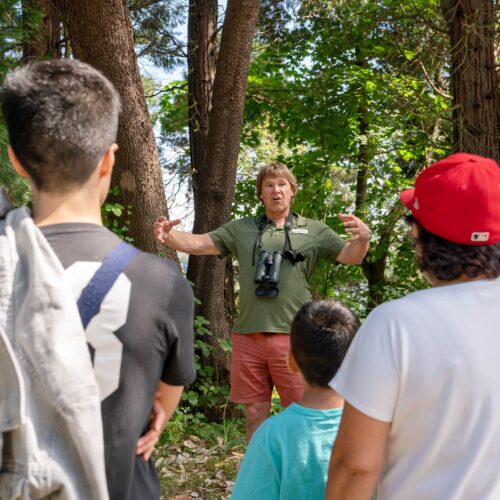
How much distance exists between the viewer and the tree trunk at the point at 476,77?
20.5 ft

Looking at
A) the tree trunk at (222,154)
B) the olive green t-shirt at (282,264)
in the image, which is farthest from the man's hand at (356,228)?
the tree trunk at (222,154)

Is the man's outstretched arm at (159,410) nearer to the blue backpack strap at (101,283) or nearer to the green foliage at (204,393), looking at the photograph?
the blue backpack strap at (101,283)

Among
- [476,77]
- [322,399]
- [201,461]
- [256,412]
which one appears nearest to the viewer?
[322,399]

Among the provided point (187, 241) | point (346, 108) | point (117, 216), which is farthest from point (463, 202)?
point (346, 108)

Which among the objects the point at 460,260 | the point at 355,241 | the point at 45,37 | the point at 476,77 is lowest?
the point at 355,241

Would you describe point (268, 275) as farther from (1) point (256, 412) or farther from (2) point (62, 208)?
(2) point (62, 208)

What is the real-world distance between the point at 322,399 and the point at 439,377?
2.51 feet

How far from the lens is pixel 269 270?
4375 millimetres

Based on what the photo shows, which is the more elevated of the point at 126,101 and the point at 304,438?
the point at 126,101

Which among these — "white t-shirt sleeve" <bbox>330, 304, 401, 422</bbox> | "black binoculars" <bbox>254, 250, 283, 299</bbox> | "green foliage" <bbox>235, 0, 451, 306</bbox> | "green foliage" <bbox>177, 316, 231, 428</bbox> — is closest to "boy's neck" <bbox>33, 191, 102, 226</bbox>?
"white t-shirt sleeve" <bbox>330, 304, 401, 422</bbox>

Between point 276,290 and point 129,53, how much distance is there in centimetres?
218

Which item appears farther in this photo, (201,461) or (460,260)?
(201,461)

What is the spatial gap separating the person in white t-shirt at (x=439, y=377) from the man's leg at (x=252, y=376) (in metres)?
2.84

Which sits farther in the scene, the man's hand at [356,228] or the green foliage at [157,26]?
the green foliage at [157,26]
